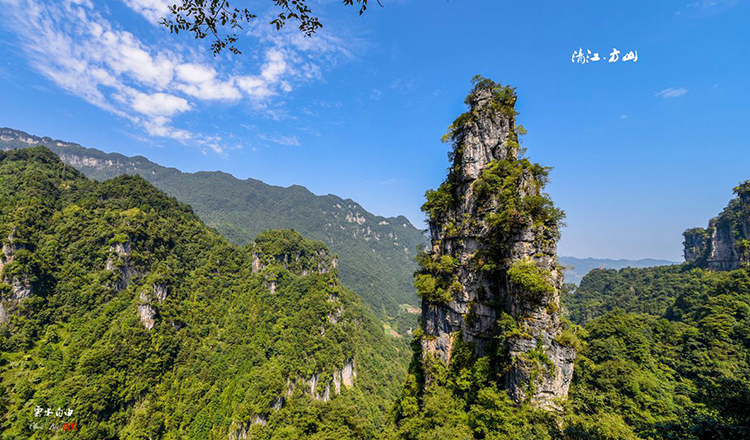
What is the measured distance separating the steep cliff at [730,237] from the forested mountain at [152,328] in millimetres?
75527

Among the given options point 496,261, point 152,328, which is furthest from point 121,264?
point 496,261

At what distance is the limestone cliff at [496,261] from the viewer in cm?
1549

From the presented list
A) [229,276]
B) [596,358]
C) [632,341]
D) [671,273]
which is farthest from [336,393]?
[671,273]

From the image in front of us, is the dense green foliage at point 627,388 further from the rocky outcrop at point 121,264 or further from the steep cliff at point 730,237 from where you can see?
the rocky outcrop at point 121,264

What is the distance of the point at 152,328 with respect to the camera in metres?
43.1

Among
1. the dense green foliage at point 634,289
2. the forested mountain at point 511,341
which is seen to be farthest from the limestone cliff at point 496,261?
the dense green foliage at point 634,289

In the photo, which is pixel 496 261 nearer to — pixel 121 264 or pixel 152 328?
pixel 152 328

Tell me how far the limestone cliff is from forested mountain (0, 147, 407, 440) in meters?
14.9

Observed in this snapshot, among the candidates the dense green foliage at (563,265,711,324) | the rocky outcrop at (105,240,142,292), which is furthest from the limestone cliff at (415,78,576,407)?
the rocky outcrop at (105,240,142,292)

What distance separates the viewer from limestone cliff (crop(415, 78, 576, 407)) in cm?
1549

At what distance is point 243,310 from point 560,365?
5628 centimetres

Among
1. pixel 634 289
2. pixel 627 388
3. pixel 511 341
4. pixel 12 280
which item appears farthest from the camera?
pixel 634 289

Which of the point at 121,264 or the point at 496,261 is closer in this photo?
the point at 496,261

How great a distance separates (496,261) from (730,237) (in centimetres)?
7727
